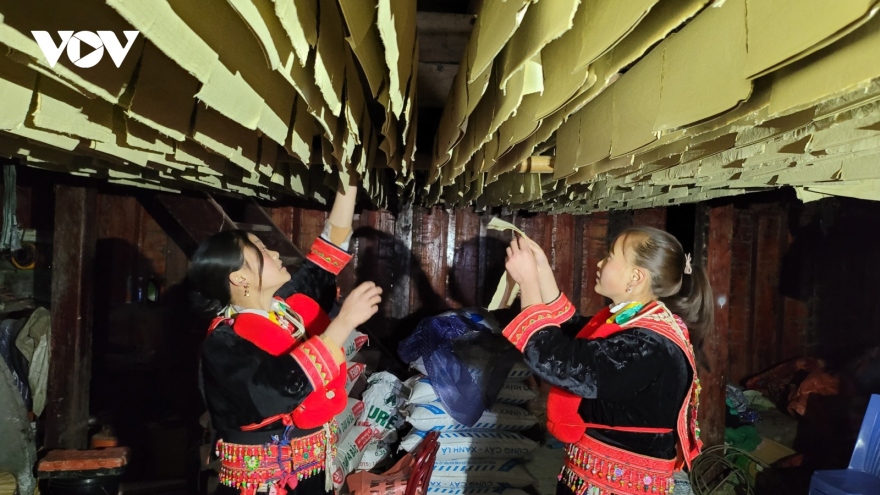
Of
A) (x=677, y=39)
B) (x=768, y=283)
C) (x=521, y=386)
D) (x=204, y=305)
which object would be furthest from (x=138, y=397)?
(x=768, y=283)

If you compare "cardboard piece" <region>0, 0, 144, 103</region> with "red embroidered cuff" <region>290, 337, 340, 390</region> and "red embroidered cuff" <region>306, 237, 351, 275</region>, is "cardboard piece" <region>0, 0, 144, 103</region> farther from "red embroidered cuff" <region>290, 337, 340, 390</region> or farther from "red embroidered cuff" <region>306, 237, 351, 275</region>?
"red embroidered cuff" <region>306, 237, 351, 275</region>

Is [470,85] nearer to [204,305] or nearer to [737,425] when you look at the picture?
[204,305]

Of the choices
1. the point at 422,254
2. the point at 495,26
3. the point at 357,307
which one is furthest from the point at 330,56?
the point at 422,254

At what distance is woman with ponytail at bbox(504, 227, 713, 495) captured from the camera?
4.69 ft

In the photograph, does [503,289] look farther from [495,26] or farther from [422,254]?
[422,254]

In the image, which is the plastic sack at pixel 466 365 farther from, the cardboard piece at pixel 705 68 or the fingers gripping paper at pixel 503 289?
the cardboard piece at pixel 705 68

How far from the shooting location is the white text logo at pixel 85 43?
1.93ft

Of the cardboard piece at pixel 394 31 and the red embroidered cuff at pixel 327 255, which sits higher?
the cardboard piece at pixel 394 31

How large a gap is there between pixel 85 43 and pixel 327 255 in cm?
154

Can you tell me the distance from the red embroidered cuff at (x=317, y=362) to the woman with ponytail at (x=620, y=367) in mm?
554

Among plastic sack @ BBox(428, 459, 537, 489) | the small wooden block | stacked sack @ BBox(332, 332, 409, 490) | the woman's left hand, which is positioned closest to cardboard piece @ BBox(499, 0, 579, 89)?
the woman's left hand

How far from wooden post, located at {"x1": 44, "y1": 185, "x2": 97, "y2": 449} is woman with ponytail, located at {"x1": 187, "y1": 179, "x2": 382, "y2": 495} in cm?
159

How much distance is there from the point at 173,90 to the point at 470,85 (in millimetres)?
511

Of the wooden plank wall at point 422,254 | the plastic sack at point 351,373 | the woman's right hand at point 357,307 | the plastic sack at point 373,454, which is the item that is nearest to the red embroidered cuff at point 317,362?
the woman's right hand at point 357,307
